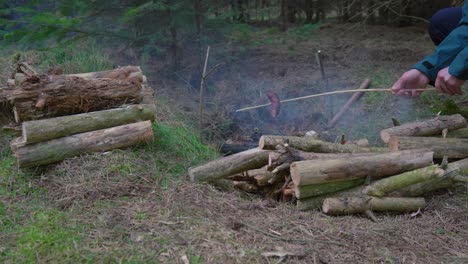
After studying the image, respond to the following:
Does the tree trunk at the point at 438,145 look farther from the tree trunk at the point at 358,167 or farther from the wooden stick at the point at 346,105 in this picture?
the wooden stick at the point at 346,105

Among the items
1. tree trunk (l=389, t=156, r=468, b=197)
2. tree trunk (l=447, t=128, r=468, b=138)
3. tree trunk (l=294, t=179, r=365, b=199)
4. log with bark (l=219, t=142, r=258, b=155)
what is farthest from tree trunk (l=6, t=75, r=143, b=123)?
tree trunk (l=447, t=128, r=468, b=138)

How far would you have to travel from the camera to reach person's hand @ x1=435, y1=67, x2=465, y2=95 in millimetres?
3342

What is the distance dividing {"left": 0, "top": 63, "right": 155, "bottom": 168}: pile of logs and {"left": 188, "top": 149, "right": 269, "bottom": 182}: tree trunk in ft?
2.53

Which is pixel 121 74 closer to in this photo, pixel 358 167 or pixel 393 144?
pixel 358 167

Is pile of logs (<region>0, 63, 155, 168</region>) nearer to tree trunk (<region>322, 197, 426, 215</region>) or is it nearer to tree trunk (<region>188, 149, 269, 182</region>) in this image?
tree trunk (<region>188, 149, 269, 182</region>)

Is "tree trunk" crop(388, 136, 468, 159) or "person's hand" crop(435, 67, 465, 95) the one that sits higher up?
"person's hand" crop(435, 67, 465, 95)

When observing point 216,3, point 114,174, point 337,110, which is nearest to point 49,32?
point 216,3

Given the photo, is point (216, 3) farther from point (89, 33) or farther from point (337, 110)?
point (337, 110)

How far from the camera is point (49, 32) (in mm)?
7109

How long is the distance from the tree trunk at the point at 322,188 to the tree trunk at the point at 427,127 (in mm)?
1160

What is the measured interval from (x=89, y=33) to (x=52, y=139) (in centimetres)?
396

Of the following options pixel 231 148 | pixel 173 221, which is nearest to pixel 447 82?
pixel 173 221

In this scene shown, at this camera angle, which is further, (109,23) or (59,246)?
(109,23)

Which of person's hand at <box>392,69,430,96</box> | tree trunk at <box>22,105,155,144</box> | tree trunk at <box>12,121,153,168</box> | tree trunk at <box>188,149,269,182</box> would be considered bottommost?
tree trunk at <box>188,149,269,182</box>
